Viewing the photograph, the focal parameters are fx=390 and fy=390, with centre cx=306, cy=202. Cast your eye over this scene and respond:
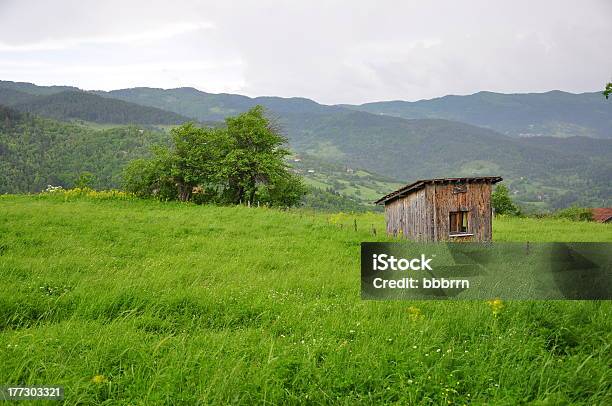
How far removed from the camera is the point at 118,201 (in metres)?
25.7

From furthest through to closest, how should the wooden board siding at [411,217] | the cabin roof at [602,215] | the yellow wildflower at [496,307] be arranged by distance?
the cabin roof at [602,215], the wooden board siding at [411,217], the yellow wildflower at [496,307]

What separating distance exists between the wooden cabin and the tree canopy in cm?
1335

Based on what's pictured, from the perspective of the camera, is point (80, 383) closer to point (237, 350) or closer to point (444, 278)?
point (237, 350)

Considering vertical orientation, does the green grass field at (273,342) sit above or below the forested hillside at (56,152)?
below

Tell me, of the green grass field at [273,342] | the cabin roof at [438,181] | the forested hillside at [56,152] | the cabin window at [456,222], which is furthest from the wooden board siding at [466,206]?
the forested hillside at [56,152]

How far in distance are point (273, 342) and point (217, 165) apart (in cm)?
2619

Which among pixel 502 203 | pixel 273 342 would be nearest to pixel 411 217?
pixel 273 342

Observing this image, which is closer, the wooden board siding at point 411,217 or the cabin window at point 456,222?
the wooden board siding at point 411,217

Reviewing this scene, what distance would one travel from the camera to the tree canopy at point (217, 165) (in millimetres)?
28578

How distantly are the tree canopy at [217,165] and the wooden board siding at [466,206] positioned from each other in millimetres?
14585

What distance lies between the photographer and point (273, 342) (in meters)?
4.77

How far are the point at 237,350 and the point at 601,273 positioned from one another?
826cm

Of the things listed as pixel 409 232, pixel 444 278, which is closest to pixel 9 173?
pixel 409 232

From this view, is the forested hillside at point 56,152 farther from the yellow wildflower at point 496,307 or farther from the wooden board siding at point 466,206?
the yellow wildflower at point 496,307
